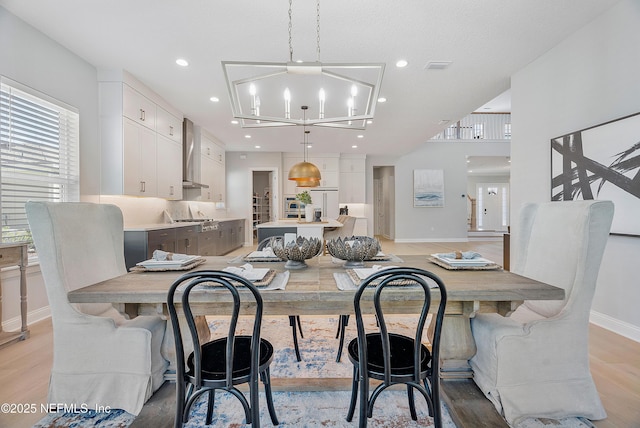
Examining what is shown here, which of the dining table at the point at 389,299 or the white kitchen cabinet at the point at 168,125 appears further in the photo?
the white kitchen cabinet at the point at 168,125

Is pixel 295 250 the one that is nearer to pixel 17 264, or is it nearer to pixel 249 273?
pixel 249 273

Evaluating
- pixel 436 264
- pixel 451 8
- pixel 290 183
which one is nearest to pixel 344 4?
pixel 451 8

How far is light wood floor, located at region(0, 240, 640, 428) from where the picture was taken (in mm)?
1548

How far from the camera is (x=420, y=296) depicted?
51.8 inches

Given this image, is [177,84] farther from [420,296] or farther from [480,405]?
[480,405]

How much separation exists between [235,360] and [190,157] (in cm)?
507

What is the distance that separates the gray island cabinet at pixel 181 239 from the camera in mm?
3570

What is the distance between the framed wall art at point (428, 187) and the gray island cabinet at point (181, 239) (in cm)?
538

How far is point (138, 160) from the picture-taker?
12.9 feet

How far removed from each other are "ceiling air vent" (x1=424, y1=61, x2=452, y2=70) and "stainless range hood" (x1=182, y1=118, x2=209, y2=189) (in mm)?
4174

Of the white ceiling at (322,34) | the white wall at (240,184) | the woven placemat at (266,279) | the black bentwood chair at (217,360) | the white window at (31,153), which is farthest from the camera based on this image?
the white wall at (240,184)

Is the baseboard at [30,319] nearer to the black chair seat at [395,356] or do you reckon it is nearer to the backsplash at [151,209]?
the backsplash at [151,209]

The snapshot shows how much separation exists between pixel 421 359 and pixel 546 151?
313cm

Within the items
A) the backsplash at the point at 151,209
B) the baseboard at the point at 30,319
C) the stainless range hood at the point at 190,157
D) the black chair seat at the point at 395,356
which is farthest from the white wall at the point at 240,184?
the black chair seat at the point at 395,356
